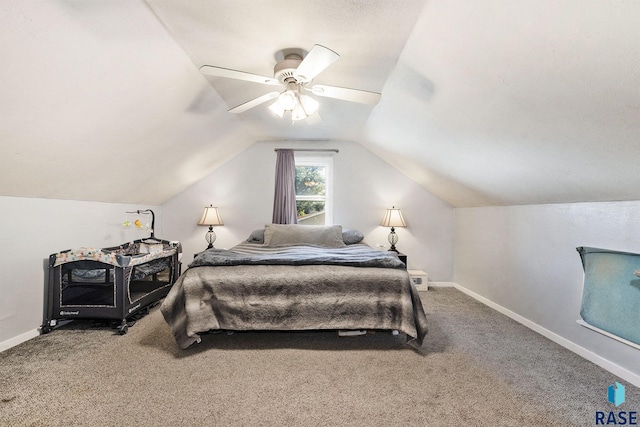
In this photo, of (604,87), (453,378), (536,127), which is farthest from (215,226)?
(604,87)

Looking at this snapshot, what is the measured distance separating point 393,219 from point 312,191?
51.3 inches

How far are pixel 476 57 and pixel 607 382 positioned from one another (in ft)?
6.80

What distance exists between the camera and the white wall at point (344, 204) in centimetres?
414

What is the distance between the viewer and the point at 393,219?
3.98m

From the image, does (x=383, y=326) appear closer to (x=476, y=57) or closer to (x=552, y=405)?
(x=552, y=405)

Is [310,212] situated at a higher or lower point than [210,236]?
higher

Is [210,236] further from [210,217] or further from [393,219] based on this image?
[393,219]

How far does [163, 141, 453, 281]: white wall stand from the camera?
4.14 m

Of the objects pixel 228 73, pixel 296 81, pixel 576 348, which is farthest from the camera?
pixel 576 348

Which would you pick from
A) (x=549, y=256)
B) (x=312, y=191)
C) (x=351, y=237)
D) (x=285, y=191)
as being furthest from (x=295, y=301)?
(x=312, y=191)

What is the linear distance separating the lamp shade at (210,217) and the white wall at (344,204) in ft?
0.63

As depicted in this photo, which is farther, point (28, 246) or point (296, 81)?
point (28, 246)

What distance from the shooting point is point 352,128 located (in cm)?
366

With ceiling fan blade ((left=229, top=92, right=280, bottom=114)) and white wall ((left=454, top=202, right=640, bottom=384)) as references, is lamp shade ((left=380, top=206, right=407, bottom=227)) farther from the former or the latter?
ceiling fan blade ((left=229, top=92, right=280, bottom=114))
